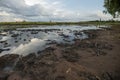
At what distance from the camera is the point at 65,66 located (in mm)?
15422

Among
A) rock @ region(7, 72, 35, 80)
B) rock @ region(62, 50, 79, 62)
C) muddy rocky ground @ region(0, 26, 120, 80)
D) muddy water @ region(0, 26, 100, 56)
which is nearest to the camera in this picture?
rock @ region(7, 72, 35, 80)

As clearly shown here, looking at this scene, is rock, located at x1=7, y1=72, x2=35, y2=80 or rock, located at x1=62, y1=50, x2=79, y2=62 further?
rock, located at x1=62, y1=50, x2=79, y2=62

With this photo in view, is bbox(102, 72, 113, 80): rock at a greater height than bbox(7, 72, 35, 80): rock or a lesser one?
lesser

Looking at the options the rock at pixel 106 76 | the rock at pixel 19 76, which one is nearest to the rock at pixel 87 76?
the rock at pixel 106 76

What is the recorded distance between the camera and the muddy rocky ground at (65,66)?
14430 mm

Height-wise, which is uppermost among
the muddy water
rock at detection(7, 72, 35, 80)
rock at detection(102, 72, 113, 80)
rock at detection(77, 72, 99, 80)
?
the muddy water

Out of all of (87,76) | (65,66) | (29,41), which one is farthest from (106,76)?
(29,41)

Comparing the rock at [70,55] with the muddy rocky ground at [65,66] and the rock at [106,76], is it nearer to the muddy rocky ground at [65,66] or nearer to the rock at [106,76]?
the muddy rocky ground at [65,66]

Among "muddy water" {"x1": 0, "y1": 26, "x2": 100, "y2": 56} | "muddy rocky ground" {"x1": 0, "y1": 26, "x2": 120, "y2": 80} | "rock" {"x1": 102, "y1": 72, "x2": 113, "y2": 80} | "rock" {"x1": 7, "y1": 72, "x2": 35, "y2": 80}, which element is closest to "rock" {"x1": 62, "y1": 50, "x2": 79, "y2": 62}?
"muddy rocky ground" {"x1": 0, "y1": 26, "x2": 120, "y2": 80}

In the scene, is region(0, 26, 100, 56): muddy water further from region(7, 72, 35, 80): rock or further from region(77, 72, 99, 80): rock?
region(77, 72, 99, 80): rock

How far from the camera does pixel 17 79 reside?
14031mm

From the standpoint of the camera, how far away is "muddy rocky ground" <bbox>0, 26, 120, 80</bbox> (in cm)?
1443

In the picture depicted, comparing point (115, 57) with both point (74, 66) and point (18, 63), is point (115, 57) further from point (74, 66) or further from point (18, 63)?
point (18, 63)

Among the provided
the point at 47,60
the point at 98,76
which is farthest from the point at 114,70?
the point at 47,60
